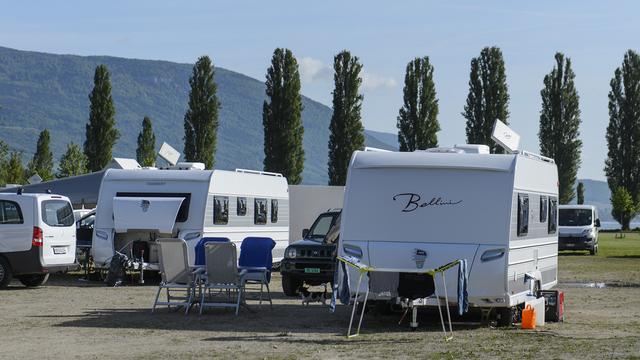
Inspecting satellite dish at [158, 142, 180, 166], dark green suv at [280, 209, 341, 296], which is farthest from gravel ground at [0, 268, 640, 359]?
satellite dish at [158, 142, 180, 166]

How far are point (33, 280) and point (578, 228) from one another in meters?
22.5

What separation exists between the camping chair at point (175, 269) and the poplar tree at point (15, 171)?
5469 cm

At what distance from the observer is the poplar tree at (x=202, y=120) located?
65.7m

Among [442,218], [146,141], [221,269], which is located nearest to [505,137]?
[442,218]

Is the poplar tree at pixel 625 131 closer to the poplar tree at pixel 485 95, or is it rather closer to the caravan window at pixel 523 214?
the poplar tree at pixel 485 95

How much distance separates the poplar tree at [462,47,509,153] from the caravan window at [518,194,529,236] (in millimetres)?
53132

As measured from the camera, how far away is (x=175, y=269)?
17.3 m

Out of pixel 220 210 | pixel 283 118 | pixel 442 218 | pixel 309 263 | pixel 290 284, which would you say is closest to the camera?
pixel 442 218

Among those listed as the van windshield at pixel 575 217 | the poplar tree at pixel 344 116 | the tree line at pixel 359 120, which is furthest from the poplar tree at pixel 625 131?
the van windshield at pixel 575 217

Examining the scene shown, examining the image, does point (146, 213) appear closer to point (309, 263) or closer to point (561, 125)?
point (309, 263)

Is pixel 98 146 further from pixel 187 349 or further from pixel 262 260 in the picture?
pixel 187 349

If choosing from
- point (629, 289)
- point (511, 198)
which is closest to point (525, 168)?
point (511, 198)

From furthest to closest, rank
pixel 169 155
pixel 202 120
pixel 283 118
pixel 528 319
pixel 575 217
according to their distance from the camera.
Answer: pixel 202 120, pixel 283 118, pixel 575 217, pixel 169 155, pixel 528 319

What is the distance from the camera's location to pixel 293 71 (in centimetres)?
6512
